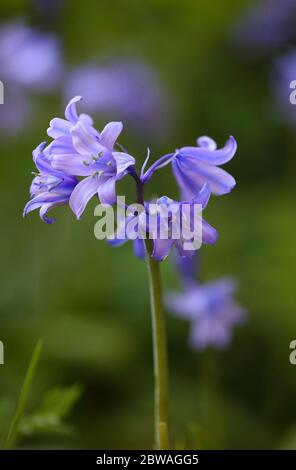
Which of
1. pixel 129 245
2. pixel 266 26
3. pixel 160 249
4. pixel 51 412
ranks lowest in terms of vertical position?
pixel 51 412

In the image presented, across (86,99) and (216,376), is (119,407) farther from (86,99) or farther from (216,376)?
(86,99)

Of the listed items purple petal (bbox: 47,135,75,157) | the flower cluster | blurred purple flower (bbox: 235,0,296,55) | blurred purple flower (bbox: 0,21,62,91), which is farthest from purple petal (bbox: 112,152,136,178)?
blurred purple flower (bbox: 235,0,296,55)

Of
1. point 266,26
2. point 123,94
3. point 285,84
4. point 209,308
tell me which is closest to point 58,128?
point 209,308

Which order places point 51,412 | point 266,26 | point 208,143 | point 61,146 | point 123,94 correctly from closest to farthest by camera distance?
point 61,146, point 208,143, point 51,412, point 123,94, point 266,26

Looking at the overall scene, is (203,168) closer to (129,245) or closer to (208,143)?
(208,143)

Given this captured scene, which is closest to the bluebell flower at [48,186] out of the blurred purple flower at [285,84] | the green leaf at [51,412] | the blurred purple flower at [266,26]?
the green leaf at [51,412]

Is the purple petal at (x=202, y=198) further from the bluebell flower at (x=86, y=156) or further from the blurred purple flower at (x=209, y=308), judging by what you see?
the blurred purple flower at (x=209, y=308)

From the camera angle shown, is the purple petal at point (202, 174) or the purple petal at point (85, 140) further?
the purple petal at point (202, 174)
